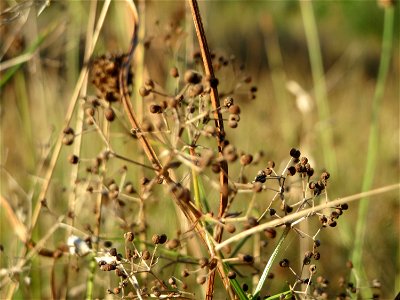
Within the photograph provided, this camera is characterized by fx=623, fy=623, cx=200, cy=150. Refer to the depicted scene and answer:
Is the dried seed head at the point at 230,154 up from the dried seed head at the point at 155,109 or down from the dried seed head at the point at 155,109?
down

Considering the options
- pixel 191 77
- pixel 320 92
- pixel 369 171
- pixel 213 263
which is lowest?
pixel 213 263

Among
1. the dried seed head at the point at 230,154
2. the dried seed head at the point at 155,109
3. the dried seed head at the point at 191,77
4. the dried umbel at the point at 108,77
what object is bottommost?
the dried seed head at the point at 230,154

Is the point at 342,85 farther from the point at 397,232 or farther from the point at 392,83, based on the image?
the point at 397,232

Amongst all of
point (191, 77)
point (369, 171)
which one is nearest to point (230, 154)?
point (191, 77)

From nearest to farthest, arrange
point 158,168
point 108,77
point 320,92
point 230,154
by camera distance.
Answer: point 230,154, point 158,168, point 108,77, point 320,92

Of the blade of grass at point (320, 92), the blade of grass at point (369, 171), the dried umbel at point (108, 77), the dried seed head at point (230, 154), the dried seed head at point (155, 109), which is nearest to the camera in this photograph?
the dried seed head at point (230, 154)

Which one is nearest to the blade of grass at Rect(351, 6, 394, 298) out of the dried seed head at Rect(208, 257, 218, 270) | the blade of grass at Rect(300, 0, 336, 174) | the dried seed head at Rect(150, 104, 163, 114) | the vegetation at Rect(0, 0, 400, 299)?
the vegetation at Rect(0, 0, 400, 299)

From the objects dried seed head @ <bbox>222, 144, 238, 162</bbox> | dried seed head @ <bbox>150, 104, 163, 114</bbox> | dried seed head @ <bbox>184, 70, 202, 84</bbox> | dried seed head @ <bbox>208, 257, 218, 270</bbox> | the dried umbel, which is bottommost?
dried seed head @ <bbox>208, 257, 218, 270</bbox>

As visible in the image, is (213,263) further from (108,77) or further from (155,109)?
(108,77)

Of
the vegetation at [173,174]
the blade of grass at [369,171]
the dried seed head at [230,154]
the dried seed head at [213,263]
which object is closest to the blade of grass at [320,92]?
the vegetation at [173,174]

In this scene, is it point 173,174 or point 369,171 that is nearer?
point 173,174

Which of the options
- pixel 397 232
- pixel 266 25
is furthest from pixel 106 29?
pixel 397 232

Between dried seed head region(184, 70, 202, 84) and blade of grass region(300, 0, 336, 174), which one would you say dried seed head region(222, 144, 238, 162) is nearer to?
dried seed head region(184, 70, 202, 84)

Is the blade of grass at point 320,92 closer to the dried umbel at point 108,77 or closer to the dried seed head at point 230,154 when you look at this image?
the dried umbel at point 108,77
